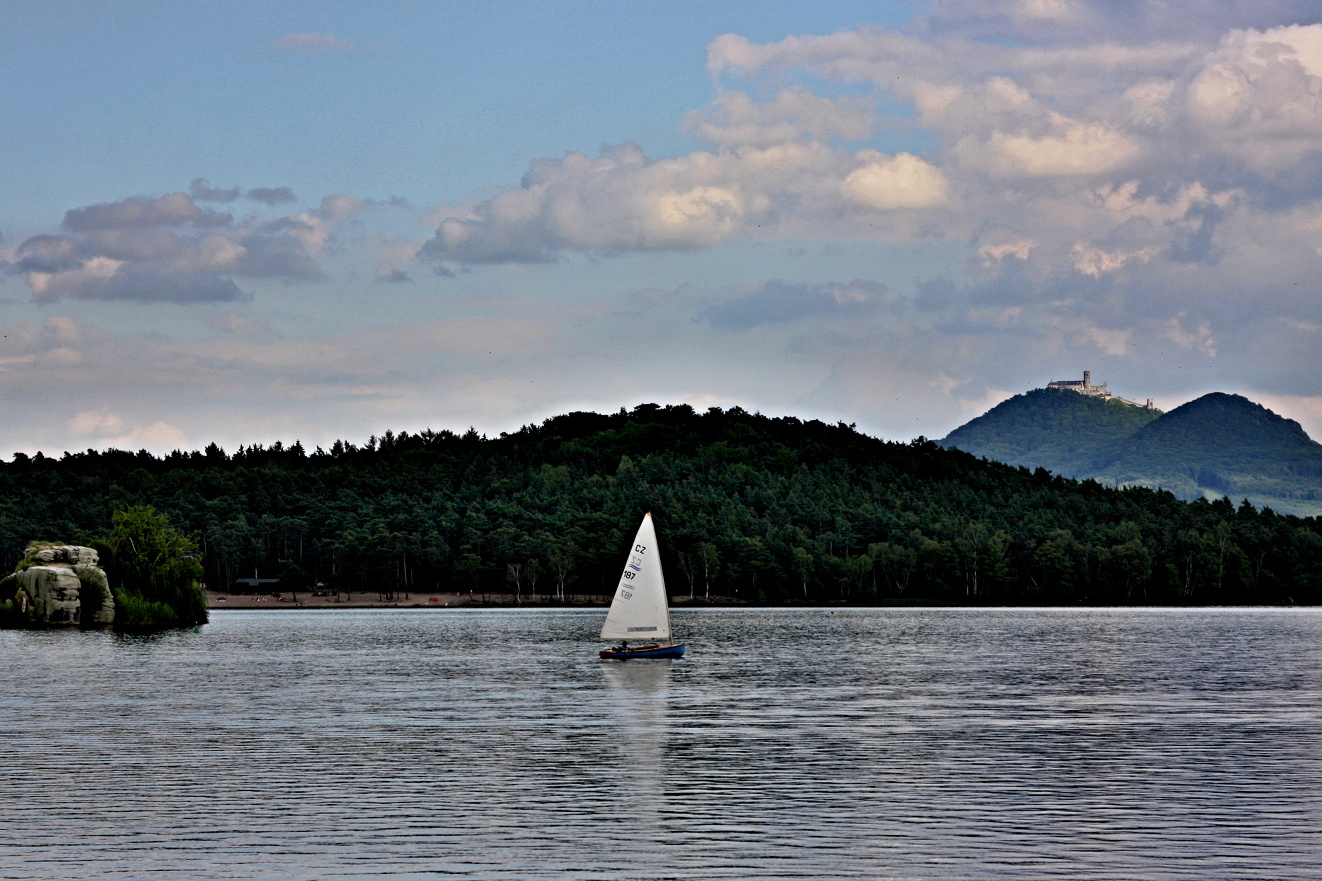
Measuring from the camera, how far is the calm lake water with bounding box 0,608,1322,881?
3750 cm

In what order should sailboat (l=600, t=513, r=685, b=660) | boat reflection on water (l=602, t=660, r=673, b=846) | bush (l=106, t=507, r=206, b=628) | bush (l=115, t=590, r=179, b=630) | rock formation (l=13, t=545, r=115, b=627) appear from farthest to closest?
bush (l=115, t=590, r=179, b=630) < rock formation (l=13, t=545, r=115, b=627) < bush (l=106, t=507, r=206, b=628) < sailboat (l=600, t=513, r=685, b=660) < boat reflection on water (l=602, t=660, r=673, b=846)

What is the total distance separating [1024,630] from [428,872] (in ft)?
567

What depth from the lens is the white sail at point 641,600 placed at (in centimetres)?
11131

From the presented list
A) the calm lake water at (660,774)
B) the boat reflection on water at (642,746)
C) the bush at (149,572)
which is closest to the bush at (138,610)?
the bush at (149,572)

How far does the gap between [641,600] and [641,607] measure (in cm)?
69

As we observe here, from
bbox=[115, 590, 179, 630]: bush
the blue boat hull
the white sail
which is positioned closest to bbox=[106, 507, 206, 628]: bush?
bbox=[115, 590, 179, 630]: bush

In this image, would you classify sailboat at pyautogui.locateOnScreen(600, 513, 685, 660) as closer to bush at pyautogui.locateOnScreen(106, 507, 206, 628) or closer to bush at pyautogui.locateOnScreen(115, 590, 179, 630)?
bush at pyautogui.locateOnScreen(106, 507, 206, 628)

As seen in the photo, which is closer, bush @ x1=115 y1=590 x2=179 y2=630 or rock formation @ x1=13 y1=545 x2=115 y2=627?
rock formation @ x1=13 y1=545 x2=115 y2=627

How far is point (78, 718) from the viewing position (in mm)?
74375

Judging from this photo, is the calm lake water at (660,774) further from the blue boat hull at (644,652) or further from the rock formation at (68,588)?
the rock formation at (68,588)

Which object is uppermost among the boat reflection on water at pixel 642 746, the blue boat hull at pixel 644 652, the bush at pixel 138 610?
the bush at pixel 138 610

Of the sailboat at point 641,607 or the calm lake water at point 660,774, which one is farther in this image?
the sailboat at point 641,607

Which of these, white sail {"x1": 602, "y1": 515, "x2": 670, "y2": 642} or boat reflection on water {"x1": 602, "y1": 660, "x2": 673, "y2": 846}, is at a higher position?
white sail {"x1": 602, "y1": 515, "x2": 670, "y2": 642}

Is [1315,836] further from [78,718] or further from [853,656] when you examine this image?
[853,656]
